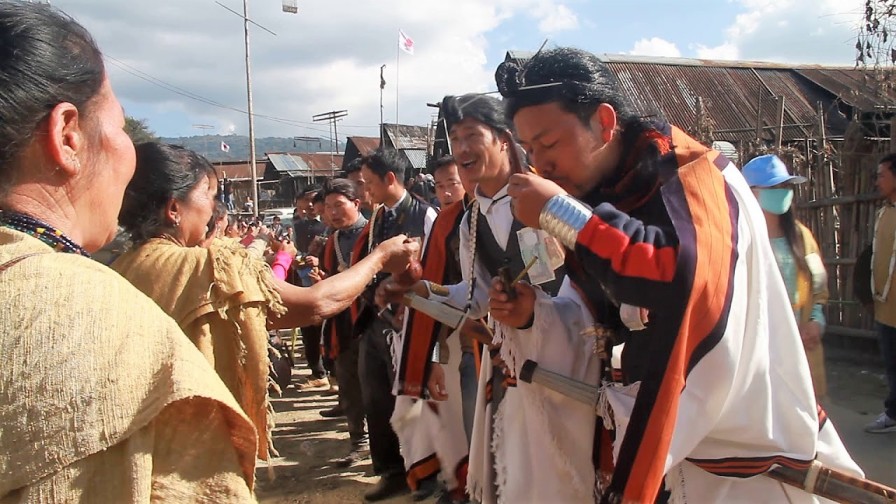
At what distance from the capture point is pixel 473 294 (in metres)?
2.92

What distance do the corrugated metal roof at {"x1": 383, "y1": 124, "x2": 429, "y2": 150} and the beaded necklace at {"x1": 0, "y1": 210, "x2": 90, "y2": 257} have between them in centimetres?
3063

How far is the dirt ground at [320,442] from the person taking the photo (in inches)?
183

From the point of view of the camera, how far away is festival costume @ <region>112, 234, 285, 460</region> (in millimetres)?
1795

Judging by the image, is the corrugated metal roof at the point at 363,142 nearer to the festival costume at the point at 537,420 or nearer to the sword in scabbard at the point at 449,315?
the sword in scabbard at the point at 449,315

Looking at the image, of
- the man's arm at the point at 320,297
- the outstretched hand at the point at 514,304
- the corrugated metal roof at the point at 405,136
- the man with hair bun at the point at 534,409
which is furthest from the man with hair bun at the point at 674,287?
the corrugated metal roof at the point at 405,136

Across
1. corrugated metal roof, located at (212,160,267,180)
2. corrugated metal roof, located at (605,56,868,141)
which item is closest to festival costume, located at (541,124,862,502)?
corrugated metal roof, located at (605,56,868,141)

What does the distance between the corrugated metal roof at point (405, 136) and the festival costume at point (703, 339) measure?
30220 millimetres

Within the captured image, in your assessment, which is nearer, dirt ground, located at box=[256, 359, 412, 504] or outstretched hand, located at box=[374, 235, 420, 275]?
outstretched hand, located at box=[374, 235, 420, 275]

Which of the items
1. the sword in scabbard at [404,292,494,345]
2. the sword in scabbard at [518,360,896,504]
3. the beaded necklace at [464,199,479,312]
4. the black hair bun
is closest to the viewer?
the sword in scabbard at [518,360,896,504]

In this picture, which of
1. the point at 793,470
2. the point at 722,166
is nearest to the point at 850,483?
the point at 793,470

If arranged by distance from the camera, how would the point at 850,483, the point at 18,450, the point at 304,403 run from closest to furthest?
1. the point at 18,450
2. the point at 850,483
3. the point at 304,403

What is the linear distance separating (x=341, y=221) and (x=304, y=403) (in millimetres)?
2688

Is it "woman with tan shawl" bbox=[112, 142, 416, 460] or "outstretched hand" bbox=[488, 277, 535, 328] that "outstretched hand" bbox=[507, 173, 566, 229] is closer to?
"outstretched hand" bbox=[488, 277, 535, 328]

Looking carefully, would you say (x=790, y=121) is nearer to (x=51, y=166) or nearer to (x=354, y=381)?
(x=354, y=381)
